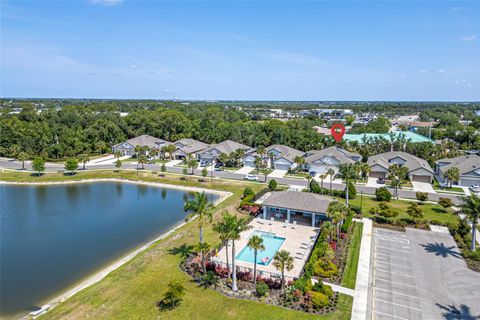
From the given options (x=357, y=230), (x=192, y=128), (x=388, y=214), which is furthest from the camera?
(x=192, y=128)

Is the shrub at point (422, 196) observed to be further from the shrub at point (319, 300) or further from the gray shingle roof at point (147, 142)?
the gray shingle roof at point (147, 142)

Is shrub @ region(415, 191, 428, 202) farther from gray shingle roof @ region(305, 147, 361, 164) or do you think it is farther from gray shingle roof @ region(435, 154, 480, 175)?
gray shingle roof @ region(305, 147, 361, 164)

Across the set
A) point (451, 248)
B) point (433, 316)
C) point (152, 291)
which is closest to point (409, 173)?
point (451, 248)

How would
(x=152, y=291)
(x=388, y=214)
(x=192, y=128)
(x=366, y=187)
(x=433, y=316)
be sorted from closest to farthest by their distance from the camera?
(x=433, y=316) < (x=152, y=291) < (x=388, y=214) < (x=366, y=187) < (x=192, y=128)

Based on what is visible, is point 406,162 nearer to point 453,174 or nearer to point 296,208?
point 453,174

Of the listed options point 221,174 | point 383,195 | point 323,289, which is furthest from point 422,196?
point 221,174

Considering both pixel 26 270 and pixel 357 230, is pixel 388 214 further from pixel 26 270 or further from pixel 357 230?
pixel 26 270
